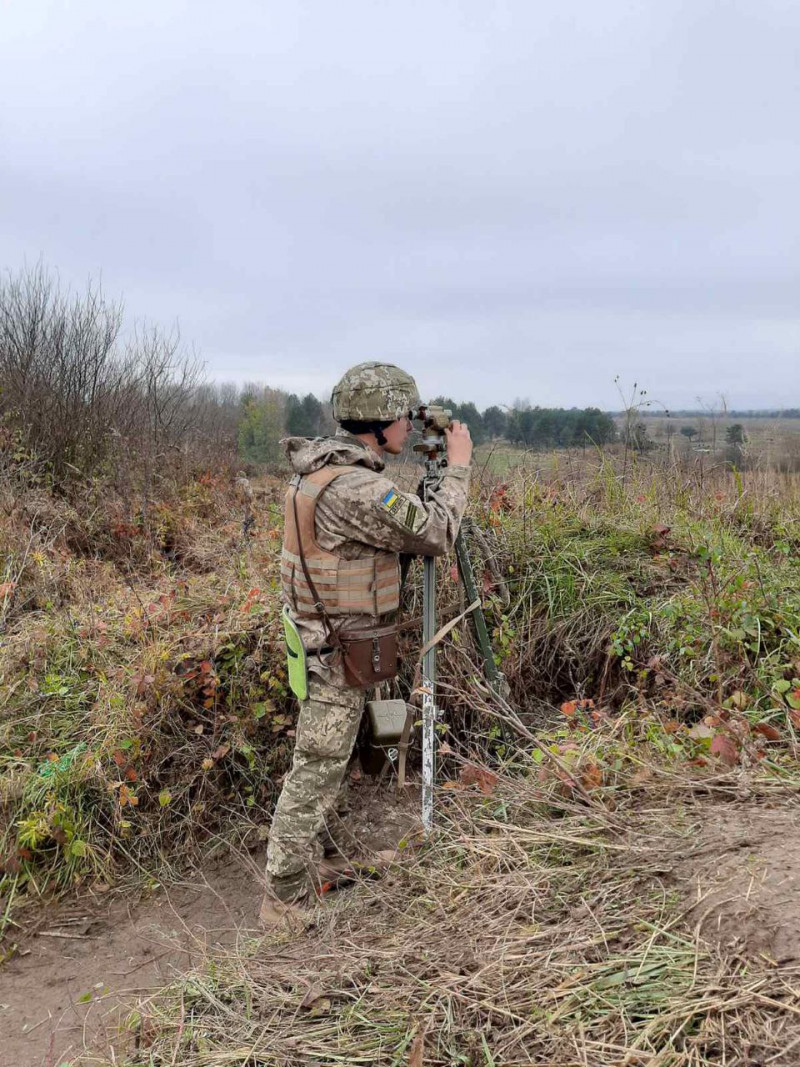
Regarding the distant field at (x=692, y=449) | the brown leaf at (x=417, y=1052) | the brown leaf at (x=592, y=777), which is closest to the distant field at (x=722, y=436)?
the distant field at (x=692, y=449)

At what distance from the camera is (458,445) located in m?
3.43

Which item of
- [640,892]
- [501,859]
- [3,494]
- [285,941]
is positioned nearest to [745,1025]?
[640,892]

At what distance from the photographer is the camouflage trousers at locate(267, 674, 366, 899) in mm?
3336

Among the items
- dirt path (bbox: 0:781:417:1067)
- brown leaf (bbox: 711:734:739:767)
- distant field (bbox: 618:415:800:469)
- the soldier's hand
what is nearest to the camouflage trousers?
dirt path (bbox: 0:781:417:1067)

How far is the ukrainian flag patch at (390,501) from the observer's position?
309cm

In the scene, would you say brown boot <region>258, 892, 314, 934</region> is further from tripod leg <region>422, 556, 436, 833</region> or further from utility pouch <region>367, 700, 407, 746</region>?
utility pouch <region>367, 700, 407, 746</region>

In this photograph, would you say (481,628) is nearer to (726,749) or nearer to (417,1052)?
(726,749)

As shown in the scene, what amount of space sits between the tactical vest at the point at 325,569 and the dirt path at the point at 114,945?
3.45 feet

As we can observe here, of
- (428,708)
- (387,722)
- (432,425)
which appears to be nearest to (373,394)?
(432,425)

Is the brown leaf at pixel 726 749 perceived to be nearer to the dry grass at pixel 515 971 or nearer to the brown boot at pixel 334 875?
the dry grass at pixel 515 971

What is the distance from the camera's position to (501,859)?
243cm

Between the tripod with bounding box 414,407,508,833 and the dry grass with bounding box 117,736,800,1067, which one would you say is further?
the tripod with bounding box 414,407,508,833

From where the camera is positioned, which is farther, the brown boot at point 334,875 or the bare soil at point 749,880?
the brown boot at point 334,875

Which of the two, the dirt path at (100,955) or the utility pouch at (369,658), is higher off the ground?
the utility pouch at (369,658)
